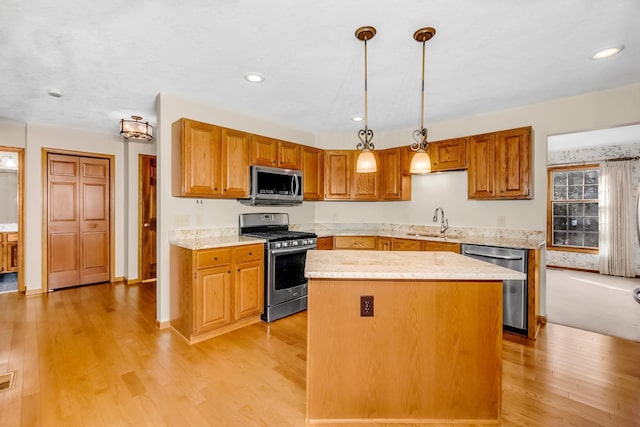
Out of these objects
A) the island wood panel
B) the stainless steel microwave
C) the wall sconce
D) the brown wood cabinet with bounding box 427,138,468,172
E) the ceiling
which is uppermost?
the ceiling

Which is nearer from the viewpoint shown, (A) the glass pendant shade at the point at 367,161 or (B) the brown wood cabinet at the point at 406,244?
(A) the glass pendant shade at the point at 367,161

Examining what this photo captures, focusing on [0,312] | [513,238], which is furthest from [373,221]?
[0,312]

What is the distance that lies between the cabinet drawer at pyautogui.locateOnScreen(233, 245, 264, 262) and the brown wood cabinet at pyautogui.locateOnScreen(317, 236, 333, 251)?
1032 millimetres

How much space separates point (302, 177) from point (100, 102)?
253cm

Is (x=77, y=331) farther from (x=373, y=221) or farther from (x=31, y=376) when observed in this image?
(x=373, y=221)

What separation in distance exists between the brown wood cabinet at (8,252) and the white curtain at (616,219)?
35.7ft

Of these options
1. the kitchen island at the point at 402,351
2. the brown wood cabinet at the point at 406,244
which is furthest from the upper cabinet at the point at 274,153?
the kitchen island at the point at 402,351

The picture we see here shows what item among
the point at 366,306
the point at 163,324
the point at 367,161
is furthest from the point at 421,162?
the point at 163,324

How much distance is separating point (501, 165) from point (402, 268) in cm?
254

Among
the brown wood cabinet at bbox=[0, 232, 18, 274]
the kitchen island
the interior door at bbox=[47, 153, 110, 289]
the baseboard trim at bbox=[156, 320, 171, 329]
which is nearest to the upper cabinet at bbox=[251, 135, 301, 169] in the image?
the baseboard trim at bbox=[156, 320, 171, 329]

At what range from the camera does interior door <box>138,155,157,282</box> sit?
16.1 feet

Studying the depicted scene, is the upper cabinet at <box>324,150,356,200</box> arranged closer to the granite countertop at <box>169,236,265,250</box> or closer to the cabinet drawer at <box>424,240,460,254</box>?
the cabinet drawer at <box>424,240,460,254</box>

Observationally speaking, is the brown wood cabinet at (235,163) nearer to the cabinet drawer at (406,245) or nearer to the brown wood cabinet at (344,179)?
the brown wood cabinet at (344,179)

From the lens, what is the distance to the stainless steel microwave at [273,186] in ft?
11.8
